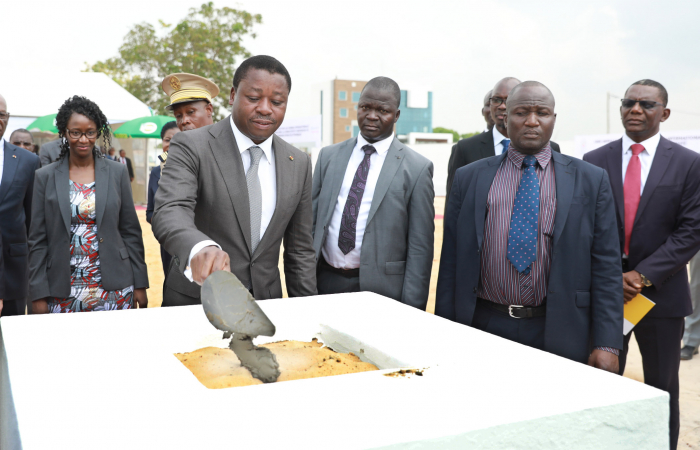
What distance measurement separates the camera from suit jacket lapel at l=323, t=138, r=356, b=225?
3.32 m

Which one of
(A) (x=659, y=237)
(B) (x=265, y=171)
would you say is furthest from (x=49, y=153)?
(A) (x=659, y=237)

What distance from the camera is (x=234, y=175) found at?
2.46 m

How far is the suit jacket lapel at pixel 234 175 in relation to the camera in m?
2.45

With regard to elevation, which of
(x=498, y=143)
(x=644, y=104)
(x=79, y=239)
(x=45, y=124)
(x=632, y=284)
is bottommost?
(x=632, y=284)

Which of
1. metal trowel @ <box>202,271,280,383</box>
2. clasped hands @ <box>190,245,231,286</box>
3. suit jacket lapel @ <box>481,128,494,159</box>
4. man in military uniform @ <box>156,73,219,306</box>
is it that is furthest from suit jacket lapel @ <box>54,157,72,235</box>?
suit jacket lapel @ <box>481,128,494,159</box>

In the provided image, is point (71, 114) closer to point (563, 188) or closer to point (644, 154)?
point (563, 188)

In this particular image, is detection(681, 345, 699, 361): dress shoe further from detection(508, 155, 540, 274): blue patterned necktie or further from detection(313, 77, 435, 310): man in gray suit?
detection(508, 155, 540, 274): blue patterned necktie

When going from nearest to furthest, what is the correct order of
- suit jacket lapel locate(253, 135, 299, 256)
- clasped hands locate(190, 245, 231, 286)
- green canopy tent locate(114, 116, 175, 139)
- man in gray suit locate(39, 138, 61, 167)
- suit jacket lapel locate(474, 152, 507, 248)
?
clasped hands locate(190, 245, 231, 286), suit jacket lapel locate(253, 135, 299, 256), suit jacket lapel locate(474, 152, 507, 248), man in gray suit locate(39, 138, 61, 167), green canopy tent locate(114, 116, 175, 139)

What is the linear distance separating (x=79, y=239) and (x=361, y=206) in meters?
1.69

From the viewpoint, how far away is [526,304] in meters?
2.60

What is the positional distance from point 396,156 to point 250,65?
1.15 meters

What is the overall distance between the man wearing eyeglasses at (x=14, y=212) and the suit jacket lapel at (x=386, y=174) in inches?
89.7

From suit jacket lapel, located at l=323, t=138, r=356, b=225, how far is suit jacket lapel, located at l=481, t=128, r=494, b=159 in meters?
0.97

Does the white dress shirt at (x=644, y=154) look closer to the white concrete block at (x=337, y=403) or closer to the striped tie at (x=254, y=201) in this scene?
the white concrete block at (x=337, y=403)
